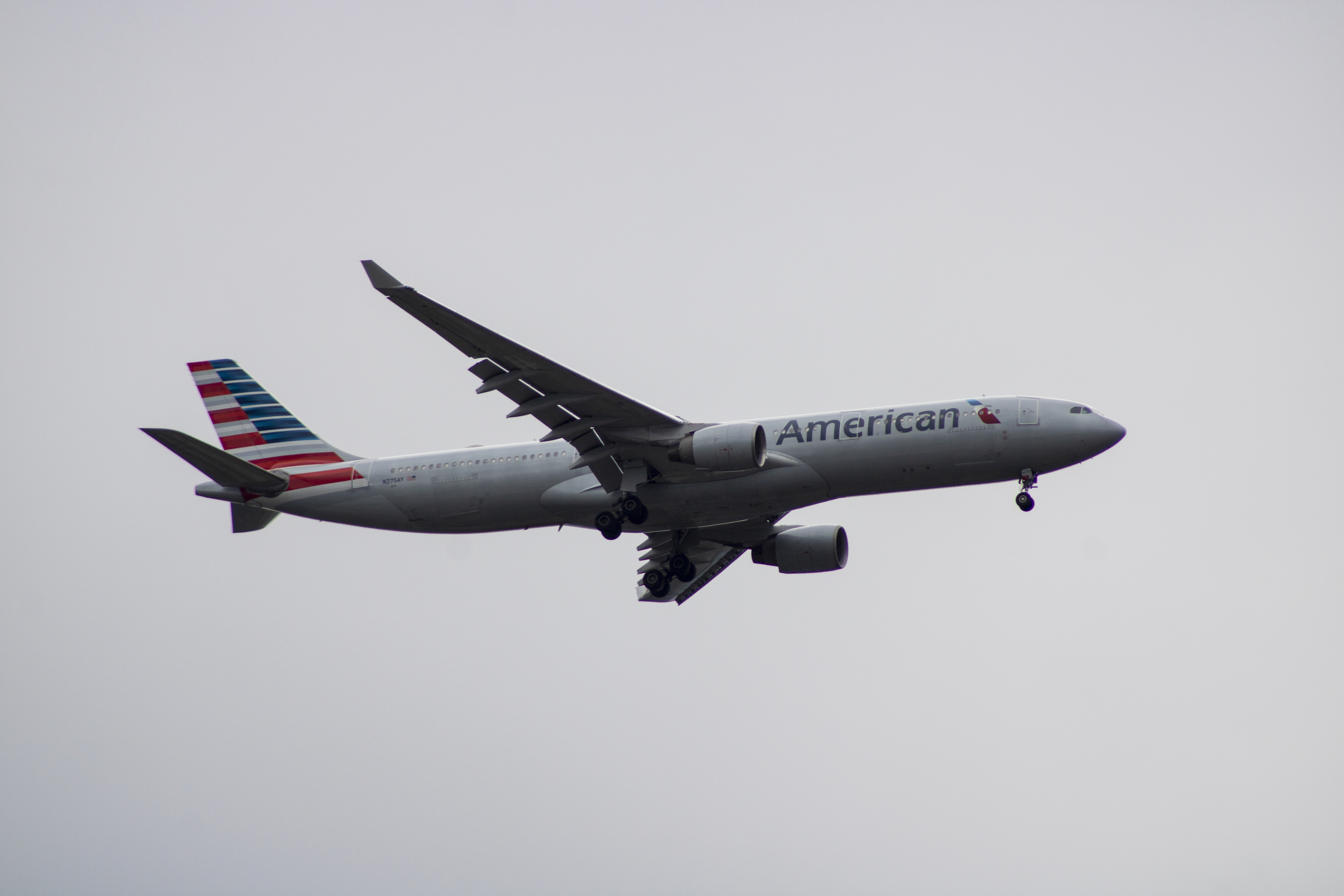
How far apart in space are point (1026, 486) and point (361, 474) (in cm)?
1859

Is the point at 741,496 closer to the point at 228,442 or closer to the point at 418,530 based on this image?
the point at 418,530

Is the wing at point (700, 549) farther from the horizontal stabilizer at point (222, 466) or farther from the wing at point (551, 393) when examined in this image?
the horizontal stabilizer at point (222, 466)

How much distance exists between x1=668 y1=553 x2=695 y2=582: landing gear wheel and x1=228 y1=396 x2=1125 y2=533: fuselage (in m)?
3.28

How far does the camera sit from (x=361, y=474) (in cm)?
3909

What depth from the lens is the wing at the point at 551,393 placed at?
31.7 meters

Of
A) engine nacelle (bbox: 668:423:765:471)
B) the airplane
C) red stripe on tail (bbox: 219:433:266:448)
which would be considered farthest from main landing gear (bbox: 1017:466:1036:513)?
red stripe on tail (bbox: 219:433:266:448)

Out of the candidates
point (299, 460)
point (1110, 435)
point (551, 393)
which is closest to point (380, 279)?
point (551, 393)

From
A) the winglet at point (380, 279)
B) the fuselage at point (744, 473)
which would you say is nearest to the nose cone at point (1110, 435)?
the fuselage at point (744, 473)

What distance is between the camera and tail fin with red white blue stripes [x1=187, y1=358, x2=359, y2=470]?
40.4 metres

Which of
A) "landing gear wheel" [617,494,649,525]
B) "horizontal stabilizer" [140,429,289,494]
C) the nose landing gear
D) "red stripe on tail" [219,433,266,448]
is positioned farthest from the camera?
"red stripe on tail" [219,433,266,448]

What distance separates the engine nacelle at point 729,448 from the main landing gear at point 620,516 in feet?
8.43

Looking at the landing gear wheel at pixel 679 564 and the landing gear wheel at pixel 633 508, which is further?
the landing gear wheel at pixel 679 564

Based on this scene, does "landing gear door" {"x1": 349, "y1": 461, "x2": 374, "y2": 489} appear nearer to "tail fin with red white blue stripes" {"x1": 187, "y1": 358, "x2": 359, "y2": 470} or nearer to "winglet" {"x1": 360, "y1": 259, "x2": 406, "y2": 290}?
"tail fin with red white blue stripes" {"x1": 187, "y1": 358, "x2": 359, "y2": 470}

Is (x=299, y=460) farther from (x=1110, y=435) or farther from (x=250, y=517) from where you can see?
(x=1110, y=435)
